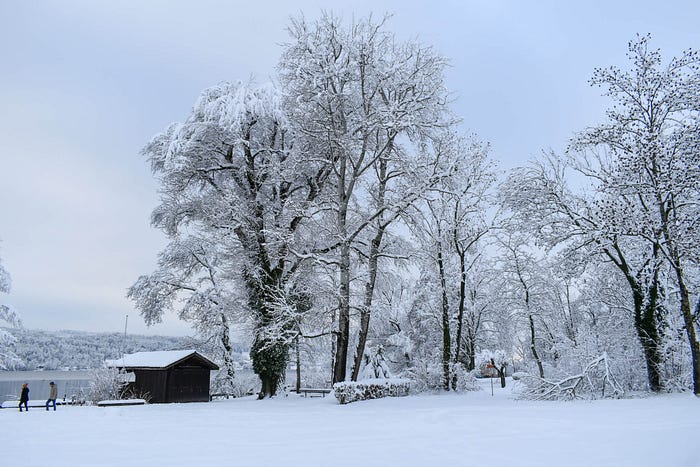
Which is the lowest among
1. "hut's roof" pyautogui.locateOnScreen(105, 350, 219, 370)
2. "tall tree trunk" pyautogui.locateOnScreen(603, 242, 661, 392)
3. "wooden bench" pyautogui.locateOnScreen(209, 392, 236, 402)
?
"wooden bench" pyautogui.locateOnScreen(209, 392, 236, 402)

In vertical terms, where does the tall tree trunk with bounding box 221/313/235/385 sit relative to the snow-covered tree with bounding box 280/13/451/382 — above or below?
below

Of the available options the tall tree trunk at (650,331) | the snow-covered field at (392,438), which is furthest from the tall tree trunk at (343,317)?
the tall tree trunk at (650,331)

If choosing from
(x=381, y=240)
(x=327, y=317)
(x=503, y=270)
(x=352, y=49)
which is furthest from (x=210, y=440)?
(x=503, y=270)

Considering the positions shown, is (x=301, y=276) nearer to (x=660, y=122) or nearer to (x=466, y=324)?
(x=466, y=324)

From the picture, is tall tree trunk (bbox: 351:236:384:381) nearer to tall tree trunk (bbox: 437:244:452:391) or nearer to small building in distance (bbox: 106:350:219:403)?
tall tree trunk (bbox: 437:244:452:391)

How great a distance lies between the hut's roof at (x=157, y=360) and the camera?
23594mm

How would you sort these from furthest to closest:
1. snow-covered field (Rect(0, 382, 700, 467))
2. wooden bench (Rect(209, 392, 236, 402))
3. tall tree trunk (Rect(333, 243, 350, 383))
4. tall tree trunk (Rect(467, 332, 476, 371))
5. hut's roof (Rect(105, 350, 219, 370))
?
1. tall tree trunk (Rect(467, 332, 476, 371))
2. wooden bench (Rect(209, 392, 236, 402))
3. hut's roof (Rect(105, 350, 219, 370))
4. tall tree trunk (Rect(333, 243, 350, 383))
5. snow-covered field (Rect(0, 382, 700, 467))

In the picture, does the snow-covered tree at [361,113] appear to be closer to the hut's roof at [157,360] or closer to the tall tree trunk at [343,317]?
the tall tree trunk at [343,317]

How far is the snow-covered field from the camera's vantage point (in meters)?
7.50

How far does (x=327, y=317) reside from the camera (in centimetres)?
2152

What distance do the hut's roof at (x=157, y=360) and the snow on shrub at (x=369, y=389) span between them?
8.57 metres

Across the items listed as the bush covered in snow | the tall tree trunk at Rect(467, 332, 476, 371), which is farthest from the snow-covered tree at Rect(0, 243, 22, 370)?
the tall tree trunk at Rect(467, 332, 476, 371)

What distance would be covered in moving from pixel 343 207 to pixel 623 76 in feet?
37.5

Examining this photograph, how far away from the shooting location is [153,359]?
24516 mm
